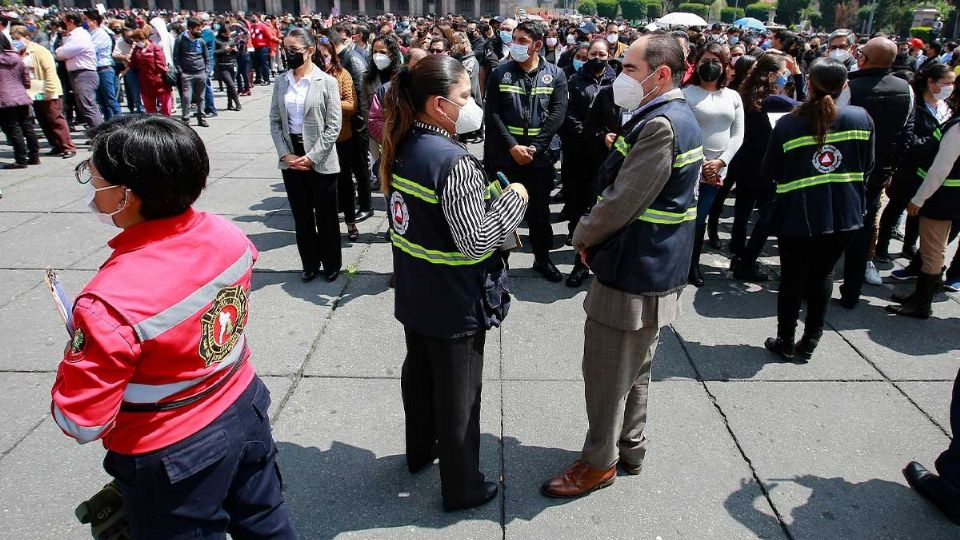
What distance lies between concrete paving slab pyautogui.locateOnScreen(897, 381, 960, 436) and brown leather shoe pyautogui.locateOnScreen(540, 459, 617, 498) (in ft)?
7.21

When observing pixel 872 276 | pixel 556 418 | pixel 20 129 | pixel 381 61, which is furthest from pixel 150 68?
pixel 872 276

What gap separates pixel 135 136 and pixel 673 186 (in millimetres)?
1945

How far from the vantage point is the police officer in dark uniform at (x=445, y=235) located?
7.76 feet

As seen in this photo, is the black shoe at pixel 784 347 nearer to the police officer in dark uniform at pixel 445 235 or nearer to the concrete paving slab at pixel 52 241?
the police officer in dark uniform at pixel 445 235

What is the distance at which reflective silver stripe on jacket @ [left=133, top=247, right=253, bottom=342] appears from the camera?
1600 mm

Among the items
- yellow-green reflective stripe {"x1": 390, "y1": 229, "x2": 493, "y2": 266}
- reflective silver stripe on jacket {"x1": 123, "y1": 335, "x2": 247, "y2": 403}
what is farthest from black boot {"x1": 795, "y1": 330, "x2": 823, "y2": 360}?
reflective silver stripe on jacket {"x1": 123, "y1": 335, "x2": 247, "y2": 403}

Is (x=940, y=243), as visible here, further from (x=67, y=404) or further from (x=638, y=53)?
(x=67, y=404)

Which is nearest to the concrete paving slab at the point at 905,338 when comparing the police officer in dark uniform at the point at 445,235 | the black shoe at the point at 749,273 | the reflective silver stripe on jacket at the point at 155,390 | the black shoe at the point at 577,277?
the black shoe at the point at 749,273

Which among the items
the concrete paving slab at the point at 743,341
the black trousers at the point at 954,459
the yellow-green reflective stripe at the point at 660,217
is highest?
the yellow-green reflective stripe at the point at 660,217

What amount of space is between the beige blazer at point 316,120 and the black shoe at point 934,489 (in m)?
4.37

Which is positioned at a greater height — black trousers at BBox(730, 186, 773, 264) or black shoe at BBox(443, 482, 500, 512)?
black trousers at BBox(730, 186, 773, 264)

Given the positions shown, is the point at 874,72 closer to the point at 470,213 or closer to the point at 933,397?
the point at 933,397

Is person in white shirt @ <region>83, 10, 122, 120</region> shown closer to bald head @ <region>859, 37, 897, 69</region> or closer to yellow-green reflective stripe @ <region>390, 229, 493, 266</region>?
yellow-green reflective stripe @ <region>390, 229, 493, 266</region>

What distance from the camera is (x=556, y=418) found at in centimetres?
360
